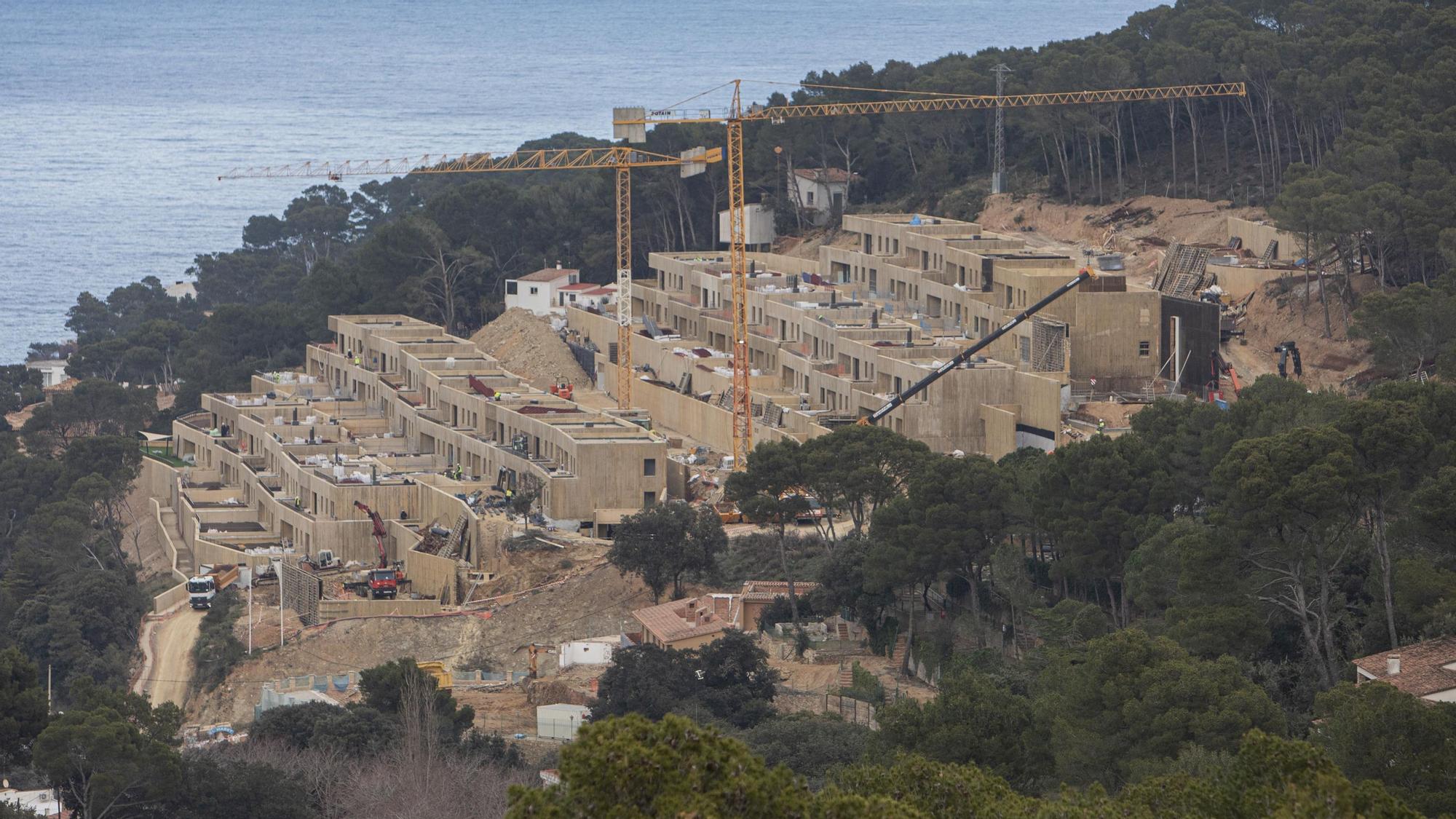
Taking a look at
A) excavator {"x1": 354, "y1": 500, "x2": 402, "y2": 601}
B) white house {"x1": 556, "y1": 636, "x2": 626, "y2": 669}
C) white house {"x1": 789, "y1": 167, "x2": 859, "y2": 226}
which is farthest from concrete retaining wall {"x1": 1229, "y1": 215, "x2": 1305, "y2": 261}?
white house {"x1": 556, "y1": 636, "x2": 626, "y2": 669}


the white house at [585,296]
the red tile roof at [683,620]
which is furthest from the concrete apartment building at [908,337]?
the red tile roof at [683,620]

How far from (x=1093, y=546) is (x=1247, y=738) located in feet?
70.6

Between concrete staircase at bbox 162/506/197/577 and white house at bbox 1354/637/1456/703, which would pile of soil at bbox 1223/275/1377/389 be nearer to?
white house at bbox 1354/637/1456/703

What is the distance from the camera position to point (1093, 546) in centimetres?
4862

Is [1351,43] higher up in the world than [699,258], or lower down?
higher up

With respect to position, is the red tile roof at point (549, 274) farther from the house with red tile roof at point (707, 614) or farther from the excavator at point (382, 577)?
the house with red tile roof at point (707, 614)

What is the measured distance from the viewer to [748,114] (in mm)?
91500

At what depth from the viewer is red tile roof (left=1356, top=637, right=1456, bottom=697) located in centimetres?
3688

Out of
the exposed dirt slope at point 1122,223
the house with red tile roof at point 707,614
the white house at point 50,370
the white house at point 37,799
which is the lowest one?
the white house at point 50,370

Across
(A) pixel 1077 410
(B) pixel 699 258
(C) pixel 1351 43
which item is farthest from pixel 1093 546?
(B) pixel 699 258

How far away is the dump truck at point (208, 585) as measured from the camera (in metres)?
62.9

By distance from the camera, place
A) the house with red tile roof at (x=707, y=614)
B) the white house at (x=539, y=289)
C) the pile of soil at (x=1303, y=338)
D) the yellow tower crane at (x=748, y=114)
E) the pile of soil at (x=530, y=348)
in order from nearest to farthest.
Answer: the house with red tile roof at (x=707, y=614), the pile of soil at (x=1303, y=338), the yellow tower crane at (x=748, y=114), the pile of soil at (x=530, y=348), the white house at (x=539, y=289)

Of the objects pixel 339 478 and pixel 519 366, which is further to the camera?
pixel 519 366

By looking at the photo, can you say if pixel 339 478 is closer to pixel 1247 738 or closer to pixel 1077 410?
pixel 1077 410
